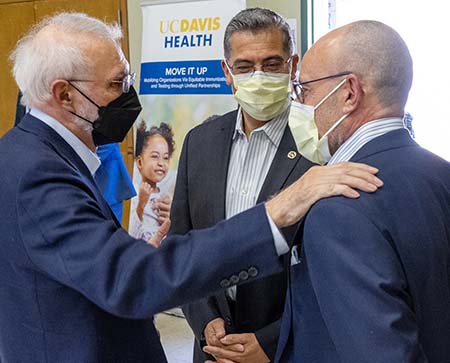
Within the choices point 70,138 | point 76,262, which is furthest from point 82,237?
point 70,138

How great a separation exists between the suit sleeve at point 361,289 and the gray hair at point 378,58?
1.02 feet

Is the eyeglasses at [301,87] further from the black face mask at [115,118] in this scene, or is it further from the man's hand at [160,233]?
the man's hand at [160,233]

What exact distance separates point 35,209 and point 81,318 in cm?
27

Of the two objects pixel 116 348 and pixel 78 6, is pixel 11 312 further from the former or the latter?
pixel 78 6

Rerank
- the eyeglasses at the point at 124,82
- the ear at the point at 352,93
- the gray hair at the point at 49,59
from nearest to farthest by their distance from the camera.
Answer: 1. the ear at the point at 352,93
2. the gray hair at the point at 49,59
3. the eyeglasses at the point at 124,82

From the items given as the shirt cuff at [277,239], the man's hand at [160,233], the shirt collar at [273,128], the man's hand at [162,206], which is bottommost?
the man's hand at [160,233]

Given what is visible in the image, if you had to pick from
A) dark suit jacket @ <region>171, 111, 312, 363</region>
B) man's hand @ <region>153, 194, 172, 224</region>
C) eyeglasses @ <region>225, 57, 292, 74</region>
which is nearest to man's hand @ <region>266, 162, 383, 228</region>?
dark suit jacket @ <region>171, 111, 312, 363</region>

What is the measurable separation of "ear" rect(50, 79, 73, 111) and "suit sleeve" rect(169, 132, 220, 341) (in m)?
0.56

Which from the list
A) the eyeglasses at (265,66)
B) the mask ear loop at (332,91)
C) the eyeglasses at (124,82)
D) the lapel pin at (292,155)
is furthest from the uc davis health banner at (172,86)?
the mask ear loop at (332,91)

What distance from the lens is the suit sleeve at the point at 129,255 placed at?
3.61 feet

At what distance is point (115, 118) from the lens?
1575 mm

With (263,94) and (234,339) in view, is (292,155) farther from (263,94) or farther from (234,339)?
(234,339)

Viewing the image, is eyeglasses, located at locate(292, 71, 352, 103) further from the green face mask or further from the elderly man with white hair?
the green face mask

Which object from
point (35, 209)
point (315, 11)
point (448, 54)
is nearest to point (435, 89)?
point (448, 54)
